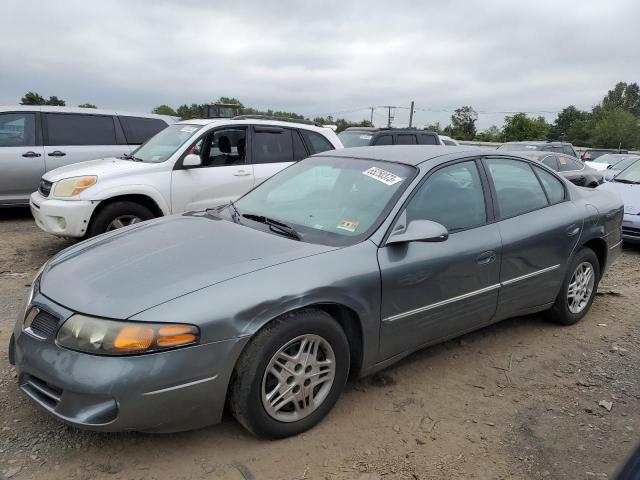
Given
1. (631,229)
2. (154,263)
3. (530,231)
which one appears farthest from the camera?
(631,229)

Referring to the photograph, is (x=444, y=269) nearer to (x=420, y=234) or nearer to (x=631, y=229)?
(x=420, y=234)

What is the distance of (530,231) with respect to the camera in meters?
3.81

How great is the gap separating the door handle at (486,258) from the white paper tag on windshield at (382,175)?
754 mm

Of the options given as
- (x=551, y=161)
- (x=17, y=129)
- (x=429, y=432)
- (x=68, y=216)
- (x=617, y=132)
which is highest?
(x=617, y=132)

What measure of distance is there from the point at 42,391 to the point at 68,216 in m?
3.65

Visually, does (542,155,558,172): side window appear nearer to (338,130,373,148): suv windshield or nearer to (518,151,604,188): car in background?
(518,151,604,188): car in background

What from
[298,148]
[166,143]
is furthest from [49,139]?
[298,148]

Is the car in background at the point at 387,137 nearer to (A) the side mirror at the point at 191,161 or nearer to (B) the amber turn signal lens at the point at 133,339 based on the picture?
(A) the side mirror at the point at 191,161

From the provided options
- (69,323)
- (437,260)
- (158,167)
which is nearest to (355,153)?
(437,260)

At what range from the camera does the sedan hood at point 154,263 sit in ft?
8.08

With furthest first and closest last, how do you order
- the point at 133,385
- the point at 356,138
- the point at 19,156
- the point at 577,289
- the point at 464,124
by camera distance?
1. the point at 464,124
2. the point at 356,138
3. the point at 19,156
4. the point at 577,289
5. the point at 133,385

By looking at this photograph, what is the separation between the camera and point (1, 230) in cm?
751

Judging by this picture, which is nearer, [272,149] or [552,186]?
[552,186]

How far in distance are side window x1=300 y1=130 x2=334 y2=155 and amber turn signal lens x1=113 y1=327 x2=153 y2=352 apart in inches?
205
